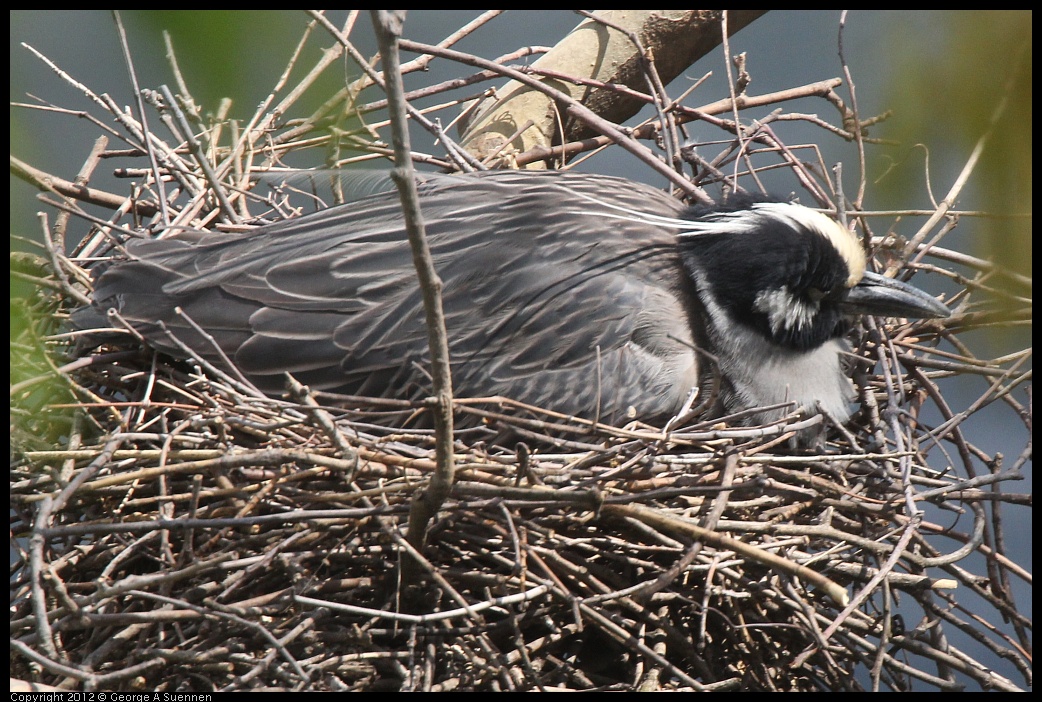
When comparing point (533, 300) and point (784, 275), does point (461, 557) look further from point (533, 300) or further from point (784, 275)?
point (784, 275)

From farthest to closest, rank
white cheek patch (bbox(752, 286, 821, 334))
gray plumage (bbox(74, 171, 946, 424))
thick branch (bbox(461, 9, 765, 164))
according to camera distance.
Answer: thick branch (bbox(461, 9, 765, 164))
white cheek patch (bbox(752, 286, 821, 334))
gray plumage (bbox(74, 171, 946, 424))

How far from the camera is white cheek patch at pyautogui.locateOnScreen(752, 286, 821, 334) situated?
8.42 feet

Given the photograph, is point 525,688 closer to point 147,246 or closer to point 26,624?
point 26,624

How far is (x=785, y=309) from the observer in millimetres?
2598

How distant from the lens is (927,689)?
2201 mm

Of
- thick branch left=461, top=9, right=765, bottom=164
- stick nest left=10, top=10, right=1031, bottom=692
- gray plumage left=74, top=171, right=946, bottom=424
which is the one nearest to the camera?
stick nest left=10, top=10, right=1031, bottom=692

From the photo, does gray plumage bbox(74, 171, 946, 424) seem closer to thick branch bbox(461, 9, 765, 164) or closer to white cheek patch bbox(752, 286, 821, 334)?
white cheek patch bbox(752, 286, 821, 334)

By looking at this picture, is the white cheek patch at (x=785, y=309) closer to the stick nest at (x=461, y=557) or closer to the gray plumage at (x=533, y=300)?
the gray plumage at (x=533, y=300)

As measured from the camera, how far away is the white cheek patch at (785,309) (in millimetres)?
2566

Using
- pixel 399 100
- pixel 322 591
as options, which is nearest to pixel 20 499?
pixel 322 591

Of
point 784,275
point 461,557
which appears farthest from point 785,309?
point 461,557

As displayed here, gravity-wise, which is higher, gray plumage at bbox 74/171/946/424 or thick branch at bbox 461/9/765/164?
thick branch at bbox 461/9/765/164

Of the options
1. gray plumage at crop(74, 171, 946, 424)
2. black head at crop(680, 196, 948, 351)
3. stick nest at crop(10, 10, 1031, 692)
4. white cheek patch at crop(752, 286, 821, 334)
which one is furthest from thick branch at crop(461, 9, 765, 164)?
stick nest at crop(10, 10, 1031, 692)

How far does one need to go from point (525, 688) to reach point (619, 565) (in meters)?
0.37
